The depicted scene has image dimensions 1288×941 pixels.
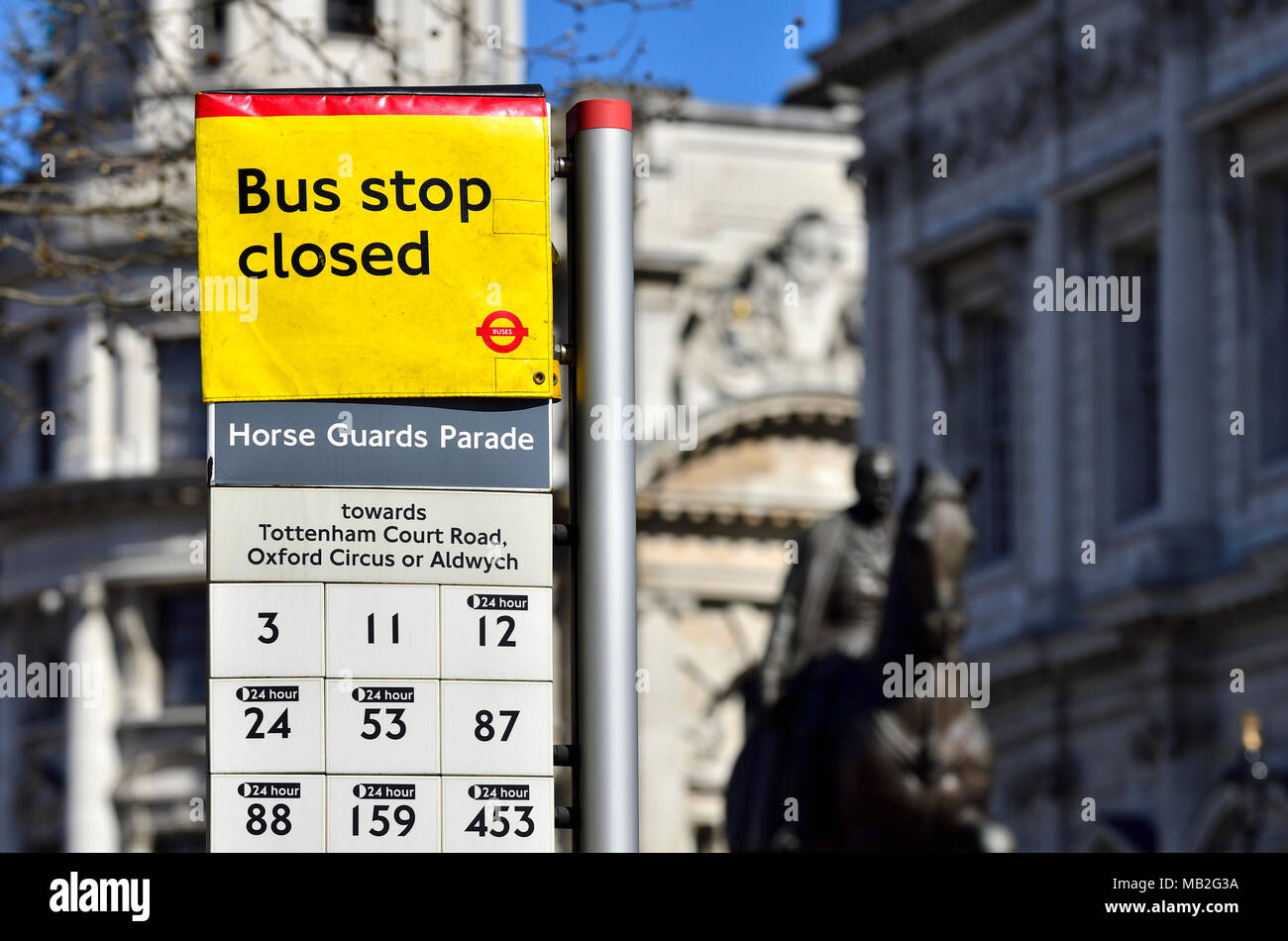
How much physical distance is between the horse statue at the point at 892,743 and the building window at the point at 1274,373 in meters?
13.7

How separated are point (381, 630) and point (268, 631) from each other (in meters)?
0.30

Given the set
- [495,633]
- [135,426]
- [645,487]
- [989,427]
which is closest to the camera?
[495,633]

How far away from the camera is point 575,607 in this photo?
9.99 meters

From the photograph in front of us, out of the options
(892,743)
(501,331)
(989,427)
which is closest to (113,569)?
(989,427)

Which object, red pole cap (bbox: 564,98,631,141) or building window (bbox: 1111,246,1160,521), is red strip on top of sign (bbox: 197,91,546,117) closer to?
red pole cap (bbox: 564,98,631,141)

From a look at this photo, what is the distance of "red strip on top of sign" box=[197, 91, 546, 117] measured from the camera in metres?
10.2

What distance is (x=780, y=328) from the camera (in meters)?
66.9

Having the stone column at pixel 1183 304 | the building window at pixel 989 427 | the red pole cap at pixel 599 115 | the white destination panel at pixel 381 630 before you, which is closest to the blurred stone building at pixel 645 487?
the building window at pixel 989 427

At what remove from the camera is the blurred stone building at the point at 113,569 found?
6600 cm

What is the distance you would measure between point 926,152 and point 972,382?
3.35 metres

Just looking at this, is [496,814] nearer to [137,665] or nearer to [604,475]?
[604,475]

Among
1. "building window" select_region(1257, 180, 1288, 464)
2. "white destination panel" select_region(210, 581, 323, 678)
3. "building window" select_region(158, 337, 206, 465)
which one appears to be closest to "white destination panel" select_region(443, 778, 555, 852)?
"white destination panel" select_region(210, 581, 323, 678)

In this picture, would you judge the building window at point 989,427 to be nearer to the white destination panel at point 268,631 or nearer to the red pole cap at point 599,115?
the red pole cap at point 599,115

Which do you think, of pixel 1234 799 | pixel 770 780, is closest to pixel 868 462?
pixel 770 780
